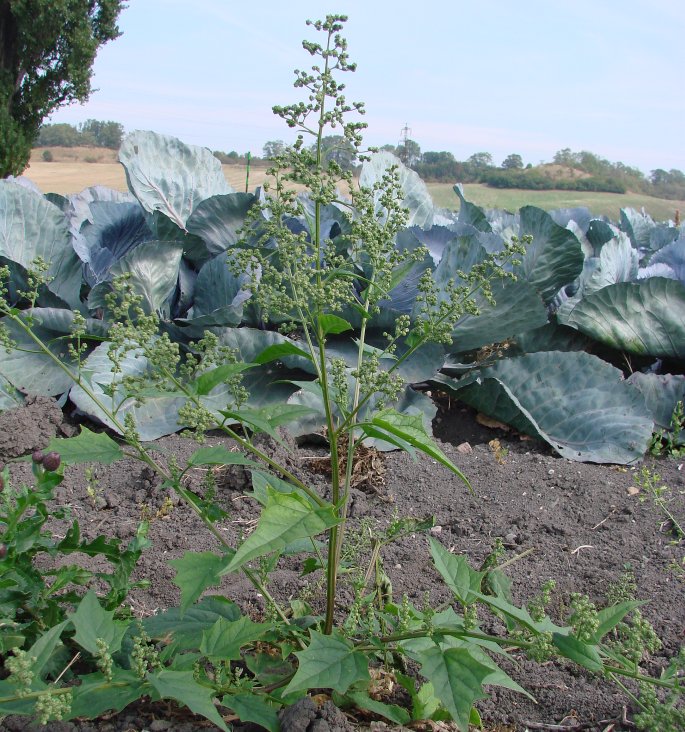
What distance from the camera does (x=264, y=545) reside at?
3.75 ft

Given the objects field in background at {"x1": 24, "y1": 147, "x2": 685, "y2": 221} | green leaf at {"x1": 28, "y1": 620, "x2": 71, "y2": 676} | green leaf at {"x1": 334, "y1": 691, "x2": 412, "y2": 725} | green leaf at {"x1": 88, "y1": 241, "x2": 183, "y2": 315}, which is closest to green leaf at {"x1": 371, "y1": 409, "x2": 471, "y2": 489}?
green leaf at {"x1": 334, "y1": 691, "x2": 412, "y2": 725}

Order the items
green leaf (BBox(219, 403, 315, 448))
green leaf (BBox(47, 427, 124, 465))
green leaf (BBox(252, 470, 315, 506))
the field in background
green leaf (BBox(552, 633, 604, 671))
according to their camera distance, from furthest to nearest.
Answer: the field in background, green leaf (BBox(252, 470, 315, 506)), green leaf (BBox(47, 427, 124, 465)), green leaf (BBox(219, 403, 315, 448)), green leaf (BBox(552, 633, 604, 671))

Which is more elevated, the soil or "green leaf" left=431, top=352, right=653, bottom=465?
"green leaf" left=431, top=352, right=653, bottom=465

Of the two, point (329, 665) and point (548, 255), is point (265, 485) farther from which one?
point (548, 255)

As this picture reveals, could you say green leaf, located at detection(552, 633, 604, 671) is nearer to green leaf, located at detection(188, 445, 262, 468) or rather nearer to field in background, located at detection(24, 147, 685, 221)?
green leaf, located at detection(188, 445, 262, 468)

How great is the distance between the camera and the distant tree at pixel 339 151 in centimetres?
151

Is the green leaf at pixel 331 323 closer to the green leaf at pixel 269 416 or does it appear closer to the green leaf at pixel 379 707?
the green leaf at pixel 269 416

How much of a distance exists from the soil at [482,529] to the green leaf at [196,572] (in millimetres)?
273

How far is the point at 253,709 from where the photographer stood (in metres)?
1.38

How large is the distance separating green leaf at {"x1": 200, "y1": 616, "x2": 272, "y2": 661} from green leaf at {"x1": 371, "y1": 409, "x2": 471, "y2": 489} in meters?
0.44

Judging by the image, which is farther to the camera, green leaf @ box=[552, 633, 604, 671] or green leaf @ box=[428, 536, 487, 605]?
green leaf @ box=[428, 536, 487, 605]

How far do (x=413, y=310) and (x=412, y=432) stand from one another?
6.61ft

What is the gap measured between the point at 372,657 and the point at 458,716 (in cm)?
60

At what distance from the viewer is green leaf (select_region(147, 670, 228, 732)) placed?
1163 millimetres
